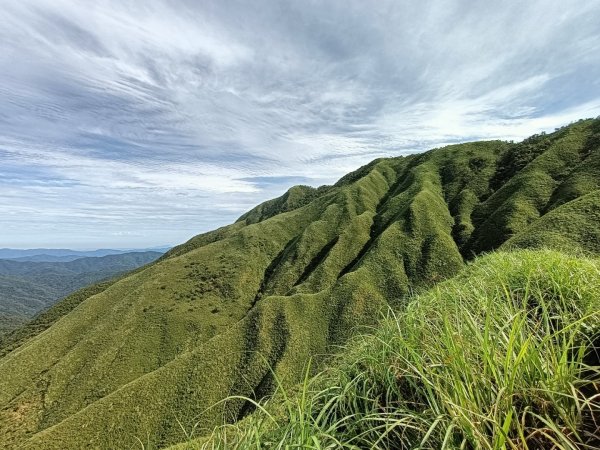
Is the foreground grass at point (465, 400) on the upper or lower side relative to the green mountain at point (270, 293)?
upper

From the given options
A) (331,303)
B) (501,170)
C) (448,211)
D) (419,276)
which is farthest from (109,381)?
(501,170)

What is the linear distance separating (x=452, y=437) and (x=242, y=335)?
3513 inches

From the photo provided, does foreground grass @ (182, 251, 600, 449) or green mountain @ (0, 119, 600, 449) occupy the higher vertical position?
foreground grass @ (182, 251, 600, 449)

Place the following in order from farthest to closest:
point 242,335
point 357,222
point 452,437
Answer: point 357,222, point 242,335, point 452,437

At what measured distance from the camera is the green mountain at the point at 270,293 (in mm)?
70812

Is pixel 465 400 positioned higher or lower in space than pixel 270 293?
higher

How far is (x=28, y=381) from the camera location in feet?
330

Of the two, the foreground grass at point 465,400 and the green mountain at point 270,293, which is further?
the green mountain at point 270,293

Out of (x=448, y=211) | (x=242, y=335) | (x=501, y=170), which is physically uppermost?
(x=501, y=170)

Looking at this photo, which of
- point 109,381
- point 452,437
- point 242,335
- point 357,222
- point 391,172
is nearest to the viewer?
point 452,437

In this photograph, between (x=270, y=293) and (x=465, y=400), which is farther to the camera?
(x=270, y=293)

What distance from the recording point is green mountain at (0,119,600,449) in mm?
70812

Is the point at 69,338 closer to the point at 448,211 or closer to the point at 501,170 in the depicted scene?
the point at 448,211

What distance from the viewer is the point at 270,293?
124375 millimetres
